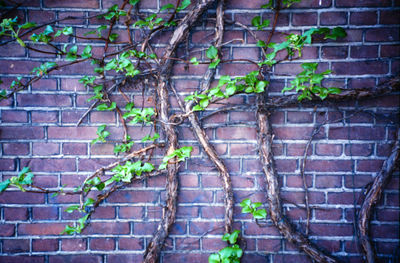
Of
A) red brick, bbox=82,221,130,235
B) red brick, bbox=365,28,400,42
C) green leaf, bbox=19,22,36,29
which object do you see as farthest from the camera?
red brick, bbox=82,221,130,235

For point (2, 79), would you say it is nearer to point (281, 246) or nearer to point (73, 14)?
point (73, 14)

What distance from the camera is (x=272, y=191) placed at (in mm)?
1400

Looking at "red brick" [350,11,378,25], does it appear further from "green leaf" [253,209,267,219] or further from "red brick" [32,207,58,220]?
"red brick" [32,207,58,220]

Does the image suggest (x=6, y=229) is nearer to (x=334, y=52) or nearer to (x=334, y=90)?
(x=334, y=90)

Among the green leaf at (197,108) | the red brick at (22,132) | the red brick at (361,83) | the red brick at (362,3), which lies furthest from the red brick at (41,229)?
the red brick at (362,3)

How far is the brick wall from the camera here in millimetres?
1386

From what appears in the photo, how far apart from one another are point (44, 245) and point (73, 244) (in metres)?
0.15

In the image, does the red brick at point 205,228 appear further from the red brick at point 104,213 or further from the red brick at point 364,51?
the red brick at point 364,51

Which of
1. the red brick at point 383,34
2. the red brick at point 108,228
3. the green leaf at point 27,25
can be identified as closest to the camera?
the green leaf at point 27,25

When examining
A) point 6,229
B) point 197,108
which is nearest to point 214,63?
point 197,108

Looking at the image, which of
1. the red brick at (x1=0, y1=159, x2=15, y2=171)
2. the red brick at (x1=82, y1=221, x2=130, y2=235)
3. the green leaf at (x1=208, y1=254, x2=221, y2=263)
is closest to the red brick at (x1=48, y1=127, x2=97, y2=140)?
the red brick at (x1=0, y1=159, x2=15, y2=171)

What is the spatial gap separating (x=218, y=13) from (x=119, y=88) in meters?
0.62

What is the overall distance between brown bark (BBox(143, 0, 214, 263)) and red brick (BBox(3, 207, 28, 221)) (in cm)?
66

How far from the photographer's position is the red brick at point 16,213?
1.45m
